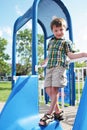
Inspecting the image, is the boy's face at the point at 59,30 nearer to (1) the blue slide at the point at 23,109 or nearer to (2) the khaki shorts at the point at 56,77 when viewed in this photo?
(2) the khaki shorts at the point at 56,77

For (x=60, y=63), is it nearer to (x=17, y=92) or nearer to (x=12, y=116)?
(x=17, y=92)

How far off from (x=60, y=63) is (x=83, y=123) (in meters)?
1.07

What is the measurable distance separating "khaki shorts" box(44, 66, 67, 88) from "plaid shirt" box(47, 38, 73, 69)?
0.05m

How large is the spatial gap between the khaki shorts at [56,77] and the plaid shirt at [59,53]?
5 cm

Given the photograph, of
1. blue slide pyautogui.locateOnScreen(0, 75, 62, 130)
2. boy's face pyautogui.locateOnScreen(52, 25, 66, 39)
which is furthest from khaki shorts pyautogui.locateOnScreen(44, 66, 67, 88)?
boy's face pyautogui.locateOnScreen(52, 25, 66, 39)

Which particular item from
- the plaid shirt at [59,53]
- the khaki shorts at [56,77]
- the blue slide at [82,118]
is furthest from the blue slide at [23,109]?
the blue slide at [82,118]

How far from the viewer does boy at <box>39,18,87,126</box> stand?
265 cm

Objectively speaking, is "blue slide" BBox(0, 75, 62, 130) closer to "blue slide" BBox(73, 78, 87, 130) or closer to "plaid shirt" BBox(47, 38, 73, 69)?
"plaid shirt" BBox(47, 38, 73, 69)

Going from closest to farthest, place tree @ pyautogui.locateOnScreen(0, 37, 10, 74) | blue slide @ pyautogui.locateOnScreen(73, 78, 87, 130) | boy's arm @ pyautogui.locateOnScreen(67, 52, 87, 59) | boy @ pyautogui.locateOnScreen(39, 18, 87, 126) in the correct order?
1. blue slide @ pyautogui.locateOnScreen(73, 78, 87, 130)
2. boy's arm @ pyautogui.locateOnScreen(67, 52, 87, 59)
3. boy @ pyautogui.locateOnScreen(39, 18, 87, 126)
4. tree @ pyautogui.locateOnScreen(0, 37, 10, 74)

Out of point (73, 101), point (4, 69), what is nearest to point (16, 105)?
point (73, 101)

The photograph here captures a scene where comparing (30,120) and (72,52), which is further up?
(72,52)

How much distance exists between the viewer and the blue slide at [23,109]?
8.23 ft

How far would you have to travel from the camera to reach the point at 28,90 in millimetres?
2775

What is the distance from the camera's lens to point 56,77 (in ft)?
8.76
